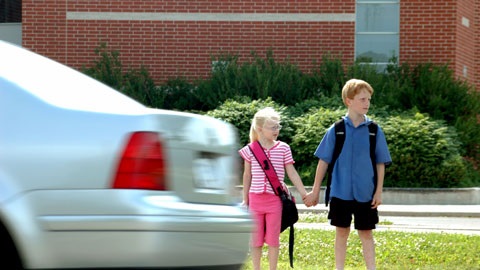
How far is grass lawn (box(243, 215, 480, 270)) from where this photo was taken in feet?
35.7

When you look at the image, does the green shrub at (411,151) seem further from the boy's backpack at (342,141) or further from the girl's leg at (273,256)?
the boy's backpack at (342,141)

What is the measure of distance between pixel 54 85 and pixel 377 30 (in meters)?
22.6

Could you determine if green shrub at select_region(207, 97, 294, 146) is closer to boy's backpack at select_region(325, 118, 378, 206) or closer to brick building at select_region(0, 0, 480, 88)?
brick building at select_region(0, 0, 480, 88)

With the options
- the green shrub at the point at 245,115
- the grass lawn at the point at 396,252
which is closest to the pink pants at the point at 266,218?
the grass lawn at the point at 396,252

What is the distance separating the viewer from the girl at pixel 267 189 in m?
9.34

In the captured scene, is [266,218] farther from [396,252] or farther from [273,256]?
[396,252]

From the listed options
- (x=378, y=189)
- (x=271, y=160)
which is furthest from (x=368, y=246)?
(x=271, y=160)

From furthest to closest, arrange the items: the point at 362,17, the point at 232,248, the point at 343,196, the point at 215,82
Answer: the point at 362,17, the point at 215,82, the point at 343,196, the point at 232,248

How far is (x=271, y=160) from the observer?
9.40 m

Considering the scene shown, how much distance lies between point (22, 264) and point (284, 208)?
180 inches

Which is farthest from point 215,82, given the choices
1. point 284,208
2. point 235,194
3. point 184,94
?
point 235,194

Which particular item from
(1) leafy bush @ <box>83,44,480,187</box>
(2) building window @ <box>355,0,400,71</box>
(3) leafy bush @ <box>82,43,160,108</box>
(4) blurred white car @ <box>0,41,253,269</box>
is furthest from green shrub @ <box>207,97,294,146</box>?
(4) blurred white car @ <box>0,41,253,269</box>

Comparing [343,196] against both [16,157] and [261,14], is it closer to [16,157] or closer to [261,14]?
[16,157]

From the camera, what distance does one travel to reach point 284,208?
9367 mm
